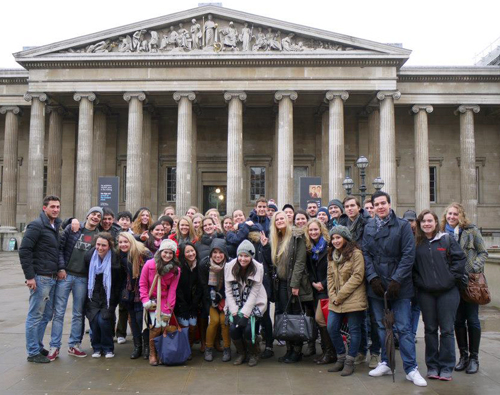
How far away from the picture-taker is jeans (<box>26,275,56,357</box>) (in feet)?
23.7

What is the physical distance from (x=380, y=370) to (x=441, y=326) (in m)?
1.08

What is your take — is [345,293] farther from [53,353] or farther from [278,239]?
[53,353]

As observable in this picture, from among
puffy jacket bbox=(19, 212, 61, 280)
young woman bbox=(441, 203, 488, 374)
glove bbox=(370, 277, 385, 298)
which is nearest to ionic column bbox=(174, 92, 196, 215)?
puffy jacket bbox=(19, 212, 61, 280)

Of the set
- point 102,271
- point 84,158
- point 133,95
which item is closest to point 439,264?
point 102,271

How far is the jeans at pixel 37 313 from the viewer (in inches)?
284

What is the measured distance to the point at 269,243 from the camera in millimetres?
7961

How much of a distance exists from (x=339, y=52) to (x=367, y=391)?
25.2 metres

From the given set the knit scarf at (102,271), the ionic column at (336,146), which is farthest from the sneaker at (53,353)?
the ionic column at (336,146)

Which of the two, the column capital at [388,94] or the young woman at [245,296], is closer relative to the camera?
the young woman at [245,296]

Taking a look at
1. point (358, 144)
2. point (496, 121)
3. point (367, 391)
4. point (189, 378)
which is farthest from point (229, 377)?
point (496, 121)

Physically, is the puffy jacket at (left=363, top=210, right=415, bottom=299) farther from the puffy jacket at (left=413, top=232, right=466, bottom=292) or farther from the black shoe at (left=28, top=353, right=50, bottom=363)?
the black shoe at (left=28, top=353, right=50, bottom=363)

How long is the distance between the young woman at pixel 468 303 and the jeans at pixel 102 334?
5.52 metres

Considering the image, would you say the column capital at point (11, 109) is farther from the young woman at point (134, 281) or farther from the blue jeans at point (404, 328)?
the blue jeans at point (404, 328)

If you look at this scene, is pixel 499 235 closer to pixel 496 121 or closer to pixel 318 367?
pixel 496 121
